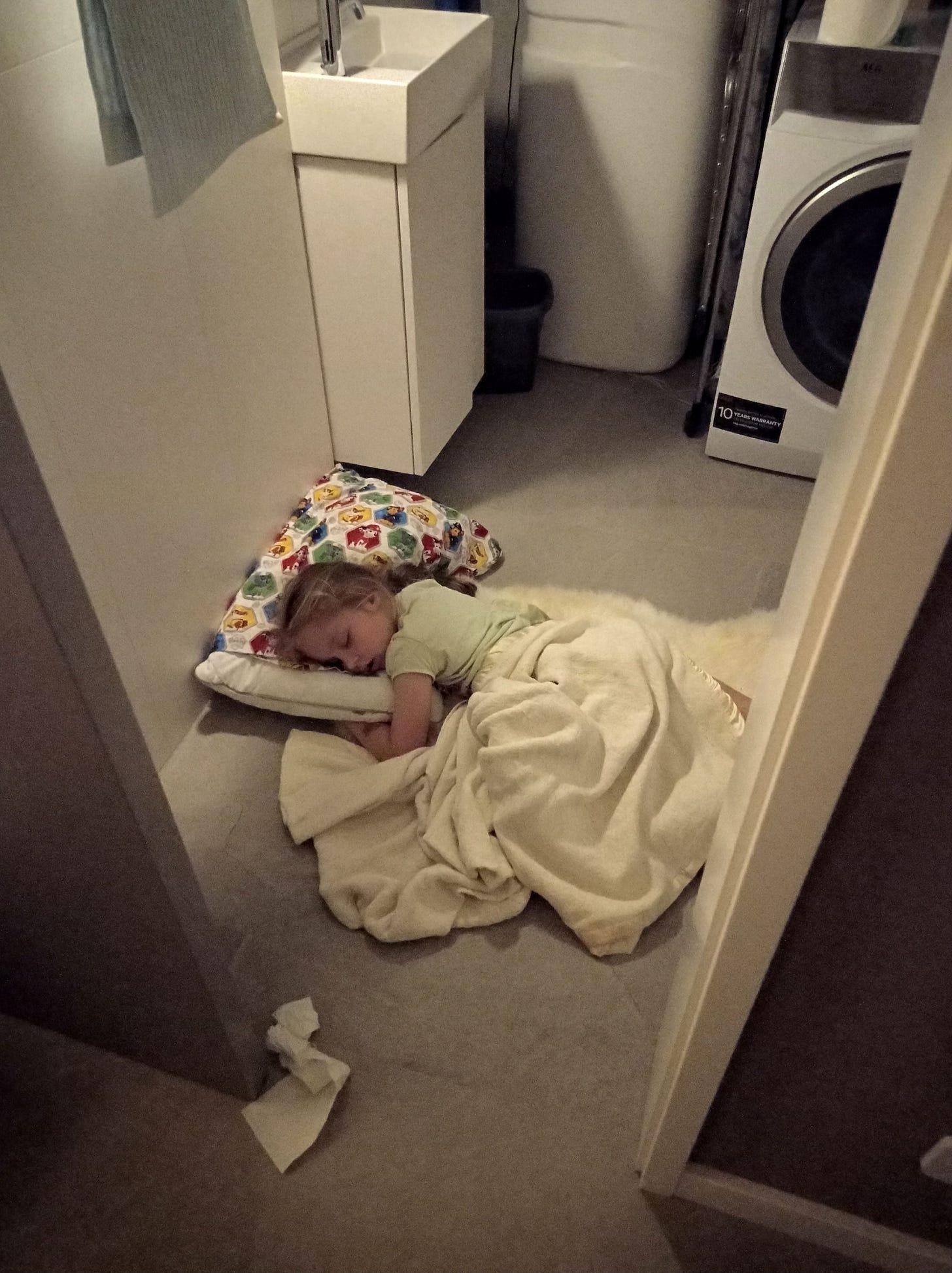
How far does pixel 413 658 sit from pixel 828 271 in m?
1.19

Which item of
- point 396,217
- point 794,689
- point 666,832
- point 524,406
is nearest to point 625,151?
point 524,406

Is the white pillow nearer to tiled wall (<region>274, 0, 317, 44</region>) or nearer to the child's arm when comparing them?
the child's arm

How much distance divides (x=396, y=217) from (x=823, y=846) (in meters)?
1.35

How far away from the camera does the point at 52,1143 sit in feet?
3.76

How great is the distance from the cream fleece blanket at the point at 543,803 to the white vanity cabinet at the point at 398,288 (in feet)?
2.19

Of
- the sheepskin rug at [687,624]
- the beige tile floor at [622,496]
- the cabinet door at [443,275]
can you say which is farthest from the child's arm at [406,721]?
the cabinet door at [443,275]

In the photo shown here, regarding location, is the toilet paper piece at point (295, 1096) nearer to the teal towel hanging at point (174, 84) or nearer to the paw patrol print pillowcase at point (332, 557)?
the paw patrol print pillowcase at point (332, 557)

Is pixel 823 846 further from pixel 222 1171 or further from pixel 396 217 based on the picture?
pixel 396 217

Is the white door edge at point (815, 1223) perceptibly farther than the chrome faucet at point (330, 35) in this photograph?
No

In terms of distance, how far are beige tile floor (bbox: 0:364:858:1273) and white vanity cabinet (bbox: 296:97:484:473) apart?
751mm

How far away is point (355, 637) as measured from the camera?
1552 mm

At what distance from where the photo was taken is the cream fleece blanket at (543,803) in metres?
1.30

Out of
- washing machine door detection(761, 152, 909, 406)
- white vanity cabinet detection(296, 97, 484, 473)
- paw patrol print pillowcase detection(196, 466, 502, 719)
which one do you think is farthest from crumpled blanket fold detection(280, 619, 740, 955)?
washing machine door detection(761, 152, 909, 406)

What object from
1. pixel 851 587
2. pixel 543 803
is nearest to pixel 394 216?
pixel 543 803
